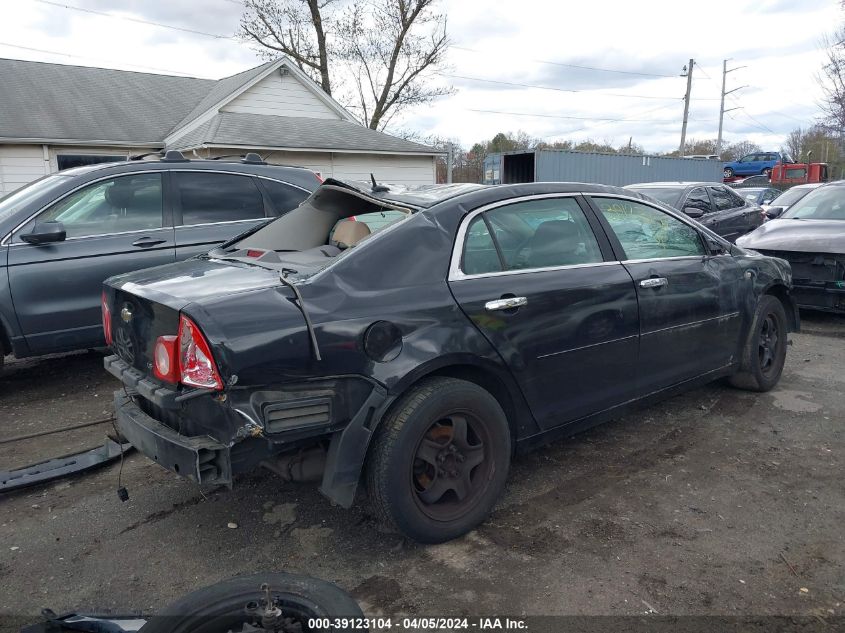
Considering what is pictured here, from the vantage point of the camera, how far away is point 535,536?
126 inches

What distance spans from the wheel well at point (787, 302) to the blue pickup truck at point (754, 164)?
1577 inches

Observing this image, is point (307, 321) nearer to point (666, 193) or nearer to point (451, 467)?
point (451, 467)

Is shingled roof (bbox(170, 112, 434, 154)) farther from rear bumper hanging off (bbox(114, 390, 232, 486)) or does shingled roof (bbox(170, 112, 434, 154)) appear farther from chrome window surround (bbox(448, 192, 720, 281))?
rear bumper hanging off (bbox(114, 390, 232, 486))

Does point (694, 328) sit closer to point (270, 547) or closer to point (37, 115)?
point (270, 547)

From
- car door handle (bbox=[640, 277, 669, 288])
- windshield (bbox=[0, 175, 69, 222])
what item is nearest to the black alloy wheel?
car door handle (bbox=[640, 277, 669, 288])

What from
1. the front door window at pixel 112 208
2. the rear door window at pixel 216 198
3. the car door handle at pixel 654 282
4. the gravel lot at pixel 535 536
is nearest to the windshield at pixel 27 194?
the front door window at pixel 112 208

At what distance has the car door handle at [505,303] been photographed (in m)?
3.19

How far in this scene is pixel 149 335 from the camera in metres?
2.99

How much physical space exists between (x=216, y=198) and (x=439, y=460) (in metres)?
3.92

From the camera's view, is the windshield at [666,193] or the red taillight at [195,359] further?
the windshield at [666,193]

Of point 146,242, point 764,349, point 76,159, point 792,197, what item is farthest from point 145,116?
point 764,349

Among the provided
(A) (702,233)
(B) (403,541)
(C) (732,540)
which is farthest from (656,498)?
(A) (702,233)

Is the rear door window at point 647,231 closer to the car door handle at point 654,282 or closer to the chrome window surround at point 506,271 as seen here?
the chrome window surround at point 506,271

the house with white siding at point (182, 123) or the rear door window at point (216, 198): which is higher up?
the house with white siding at point (182, 123)
